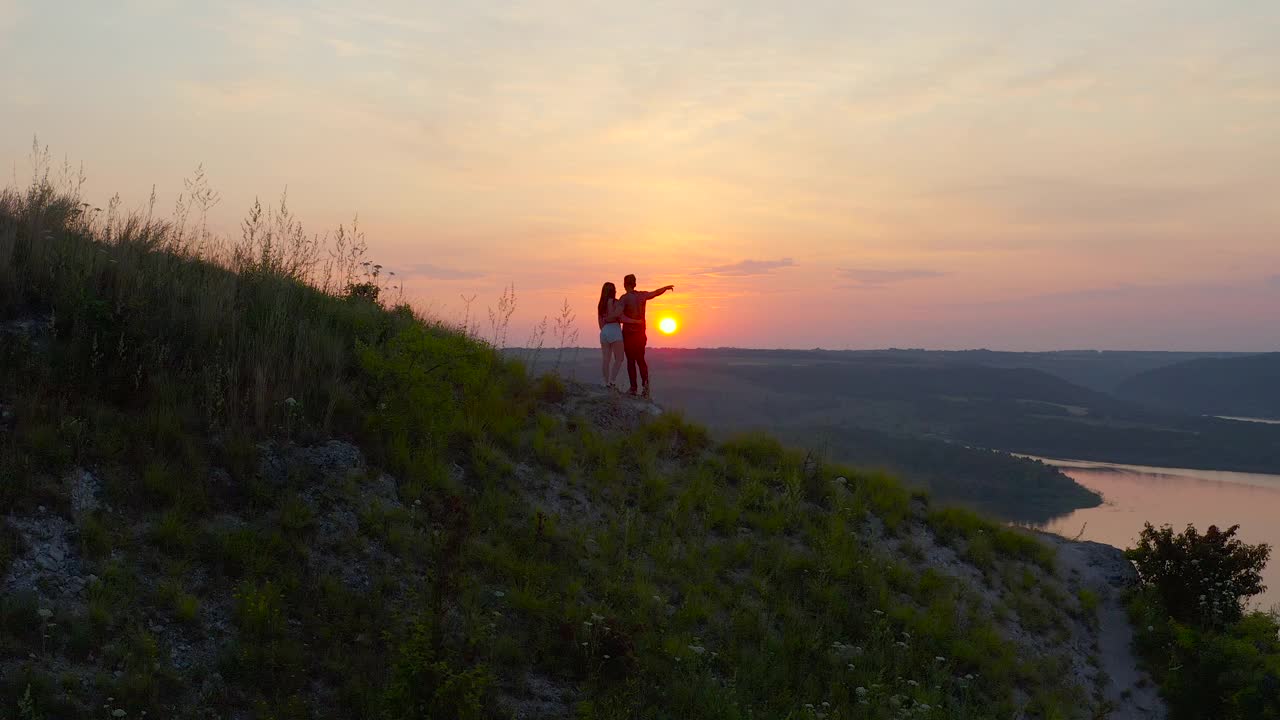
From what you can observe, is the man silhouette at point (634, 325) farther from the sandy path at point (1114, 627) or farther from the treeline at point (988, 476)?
the treeline at point (988, 476)

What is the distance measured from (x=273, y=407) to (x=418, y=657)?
13.9 feet

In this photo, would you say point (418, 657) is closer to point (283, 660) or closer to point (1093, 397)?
point (283, 660)

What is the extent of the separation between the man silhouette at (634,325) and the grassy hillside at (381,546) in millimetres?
1928

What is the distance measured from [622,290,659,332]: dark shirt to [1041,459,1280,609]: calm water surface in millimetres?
32895

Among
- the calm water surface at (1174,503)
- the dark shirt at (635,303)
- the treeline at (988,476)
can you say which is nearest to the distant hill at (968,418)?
the treeline at (988,476)

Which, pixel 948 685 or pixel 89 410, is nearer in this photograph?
pixel 89 410

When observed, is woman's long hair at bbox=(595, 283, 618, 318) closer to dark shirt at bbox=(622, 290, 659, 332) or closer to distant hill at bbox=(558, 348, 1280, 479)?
dark shirt at bbox=(622, 290, 659, 332)

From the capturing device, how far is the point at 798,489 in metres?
12.2

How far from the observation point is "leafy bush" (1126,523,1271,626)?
38.8 feet

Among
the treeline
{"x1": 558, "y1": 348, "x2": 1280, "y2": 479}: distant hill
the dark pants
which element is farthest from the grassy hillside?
{"x1": 558, "y1": 348, "x2": 1280, "y2": 479}: distant hill

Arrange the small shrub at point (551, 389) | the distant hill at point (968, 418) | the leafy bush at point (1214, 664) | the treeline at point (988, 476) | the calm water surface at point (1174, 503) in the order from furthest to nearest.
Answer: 1. the distant hill at point (968, 418)
2. the treeline at point (988, 476)
3. the calm water surface at point (1174, 503)
4. the small shrub at point (551, 389)
5. the leafy bush at point (1214, 664)

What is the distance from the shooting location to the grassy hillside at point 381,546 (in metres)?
5.98

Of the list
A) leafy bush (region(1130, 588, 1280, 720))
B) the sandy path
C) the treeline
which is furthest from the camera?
the treeline

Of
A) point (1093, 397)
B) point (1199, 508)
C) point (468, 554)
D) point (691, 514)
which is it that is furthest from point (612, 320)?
point (1093, 397)
